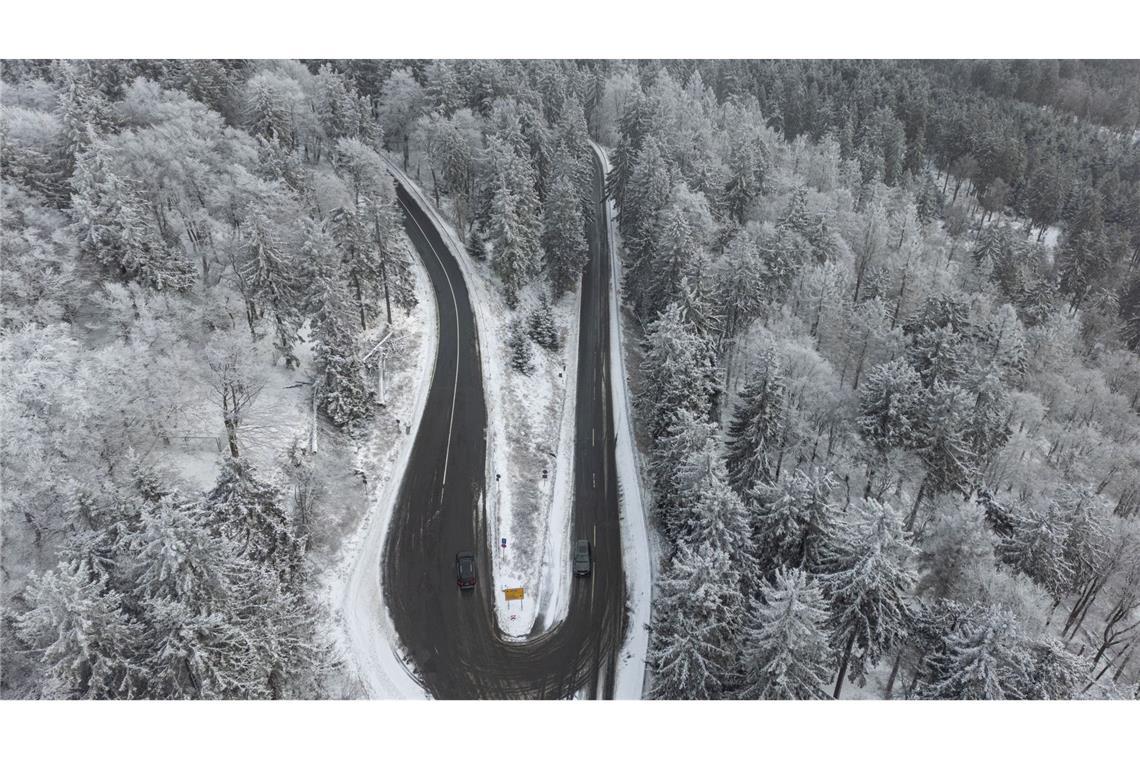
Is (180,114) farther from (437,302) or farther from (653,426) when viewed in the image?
(653,426)

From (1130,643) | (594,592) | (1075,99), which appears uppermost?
(1075,99)

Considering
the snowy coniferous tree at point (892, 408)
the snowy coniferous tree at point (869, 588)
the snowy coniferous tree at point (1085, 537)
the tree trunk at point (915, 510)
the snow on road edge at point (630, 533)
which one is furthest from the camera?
the tree trunk at point (915, 510)

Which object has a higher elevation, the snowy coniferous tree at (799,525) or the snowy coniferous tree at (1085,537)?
the snowy coniferous tree at (799,525)

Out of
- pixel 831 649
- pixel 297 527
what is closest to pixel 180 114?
pixel 297 527

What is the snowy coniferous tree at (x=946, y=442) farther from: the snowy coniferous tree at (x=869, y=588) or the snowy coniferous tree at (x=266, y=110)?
the snowy coniferous tree at (x=266, y=110)

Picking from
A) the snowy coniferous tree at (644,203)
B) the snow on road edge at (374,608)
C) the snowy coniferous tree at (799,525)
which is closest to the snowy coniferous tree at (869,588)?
the snowy coniferous tree at (799,525)

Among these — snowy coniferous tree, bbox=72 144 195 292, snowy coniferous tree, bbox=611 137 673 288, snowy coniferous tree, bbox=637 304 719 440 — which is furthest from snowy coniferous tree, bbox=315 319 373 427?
snowy coniferous tree, bbox=611 137 673 288
